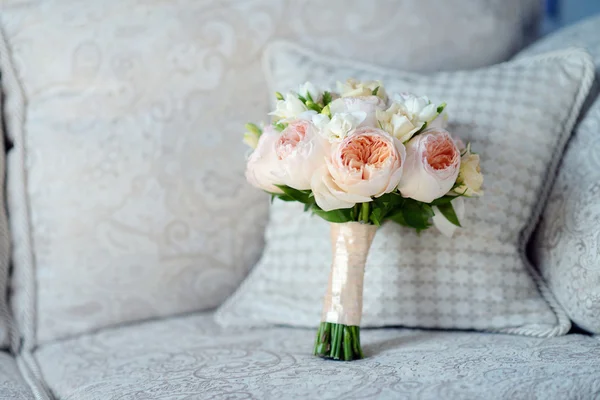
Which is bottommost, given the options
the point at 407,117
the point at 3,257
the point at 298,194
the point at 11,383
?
the point at 11,383

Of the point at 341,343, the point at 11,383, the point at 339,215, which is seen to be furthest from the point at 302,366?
the point at 11,383

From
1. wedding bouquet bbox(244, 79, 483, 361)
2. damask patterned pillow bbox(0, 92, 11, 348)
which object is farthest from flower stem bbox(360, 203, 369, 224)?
damask patterned pillow bbox(0, 92, 11, 348)

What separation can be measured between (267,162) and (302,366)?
282 mm

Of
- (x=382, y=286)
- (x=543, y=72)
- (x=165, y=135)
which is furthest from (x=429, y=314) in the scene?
(x=165, y=135)

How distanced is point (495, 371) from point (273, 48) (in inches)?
29.4

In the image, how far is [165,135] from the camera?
1305 mm

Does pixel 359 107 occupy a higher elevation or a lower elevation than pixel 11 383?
higher

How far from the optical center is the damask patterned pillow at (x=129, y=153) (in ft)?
4.12

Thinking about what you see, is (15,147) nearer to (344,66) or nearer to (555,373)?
(344,66)

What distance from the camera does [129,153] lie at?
128cm

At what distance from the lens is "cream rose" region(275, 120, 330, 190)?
0.92 meters

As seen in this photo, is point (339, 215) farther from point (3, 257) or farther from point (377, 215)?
point (3, 257)

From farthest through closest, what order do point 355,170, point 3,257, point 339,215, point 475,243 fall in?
point 3,257, point 475,243, point 339,215, point 355,170

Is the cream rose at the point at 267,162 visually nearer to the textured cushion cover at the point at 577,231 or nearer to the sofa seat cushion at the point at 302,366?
the sofa seat cushion at the point at 302,366
